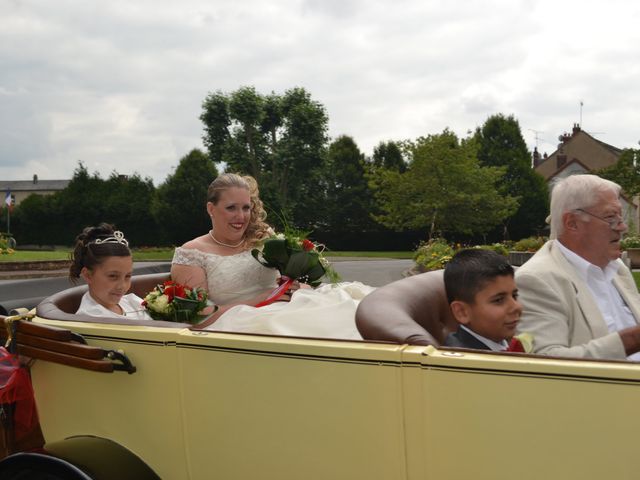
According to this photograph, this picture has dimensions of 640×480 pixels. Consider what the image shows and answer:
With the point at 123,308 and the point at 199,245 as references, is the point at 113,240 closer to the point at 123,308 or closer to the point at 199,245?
the point at 123,308

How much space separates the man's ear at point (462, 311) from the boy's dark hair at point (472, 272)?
15 mm

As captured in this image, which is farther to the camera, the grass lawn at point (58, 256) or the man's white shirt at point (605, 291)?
the grass lawn at point (58, 256)

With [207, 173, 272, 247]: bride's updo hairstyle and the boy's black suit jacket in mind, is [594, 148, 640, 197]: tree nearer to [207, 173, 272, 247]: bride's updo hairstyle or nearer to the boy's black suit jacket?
[207, 173, 272, 247]: bride's updo hairstyle

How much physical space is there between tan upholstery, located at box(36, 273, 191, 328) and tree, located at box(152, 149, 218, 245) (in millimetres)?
32573

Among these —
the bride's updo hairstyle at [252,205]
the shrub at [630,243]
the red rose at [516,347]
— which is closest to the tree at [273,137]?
the shrub at [630,243]

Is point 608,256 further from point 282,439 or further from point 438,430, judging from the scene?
point 282,439

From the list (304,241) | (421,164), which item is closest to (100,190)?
(421,164)

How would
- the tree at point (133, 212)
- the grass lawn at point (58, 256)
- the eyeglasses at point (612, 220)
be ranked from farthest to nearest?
the tree at point (133, 212) < the grass lawn at point (58, 256) < the eyeglasses at point (612, 220)

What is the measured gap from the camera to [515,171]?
44.6m

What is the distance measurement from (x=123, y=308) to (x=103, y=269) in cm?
30

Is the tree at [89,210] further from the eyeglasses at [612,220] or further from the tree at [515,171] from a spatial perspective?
the eyeglasses at [612,220]

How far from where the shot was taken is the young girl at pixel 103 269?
329cm

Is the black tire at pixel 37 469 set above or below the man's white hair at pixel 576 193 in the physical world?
below

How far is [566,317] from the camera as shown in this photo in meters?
2.38
